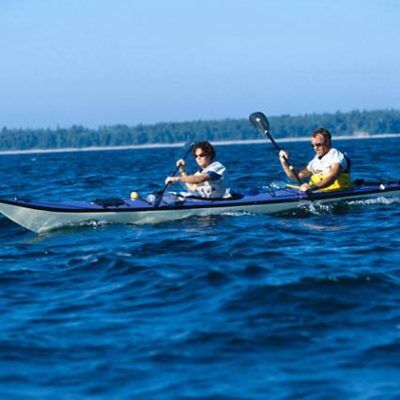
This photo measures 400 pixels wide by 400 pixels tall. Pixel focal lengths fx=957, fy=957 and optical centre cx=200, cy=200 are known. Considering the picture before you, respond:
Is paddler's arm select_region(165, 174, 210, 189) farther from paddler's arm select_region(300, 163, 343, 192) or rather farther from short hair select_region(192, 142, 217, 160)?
paddler's arm select_region(300, 163, 343, 192)

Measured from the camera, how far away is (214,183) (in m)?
13.9

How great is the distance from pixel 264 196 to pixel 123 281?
5693 millimetres

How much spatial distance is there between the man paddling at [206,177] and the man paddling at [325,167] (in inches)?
45.8

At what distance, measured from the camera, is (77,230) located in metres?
13.0

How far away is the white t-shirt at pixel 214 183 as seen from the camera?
13.6 m

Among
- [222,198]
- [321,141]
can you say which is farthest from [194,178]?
[321,141]

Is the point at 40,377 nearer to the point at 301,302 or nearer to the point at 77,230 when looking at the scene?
the point at 301,302

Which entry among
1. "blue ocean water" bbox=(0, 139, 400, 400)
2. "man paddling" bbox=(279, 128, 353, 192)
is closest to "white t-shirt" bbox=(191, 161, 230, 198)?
"man paddling" bbox=(279, 128, 353, 192)

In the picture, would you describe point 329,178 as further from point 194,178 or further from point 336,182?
point 194,178

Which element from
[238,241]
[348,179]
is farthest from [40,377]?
[348,179]

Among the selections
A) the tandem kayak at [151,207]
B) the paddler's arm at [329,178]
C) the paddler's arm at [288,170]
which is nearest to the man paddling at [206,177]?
the tandem kayak at [151,207]

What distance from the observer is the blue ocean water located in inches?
233

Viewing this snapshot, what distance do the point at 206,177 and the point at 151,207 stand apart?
89 cm

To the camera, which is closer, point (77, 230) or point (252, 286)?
point (252, 286)
